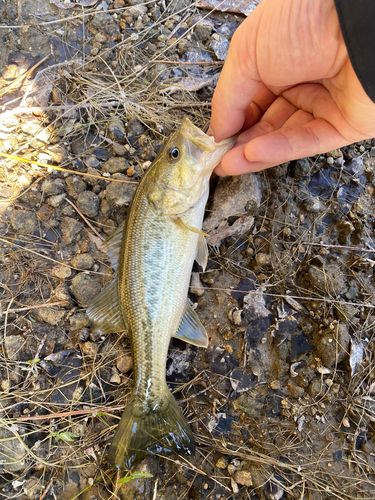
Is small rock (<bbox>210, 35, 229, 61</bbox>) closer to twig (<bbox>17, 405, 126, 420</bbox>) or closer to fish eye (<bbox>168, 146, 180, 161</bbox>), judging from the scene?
fish eye (<bbox>168, 146, 180, 161</bbox>)

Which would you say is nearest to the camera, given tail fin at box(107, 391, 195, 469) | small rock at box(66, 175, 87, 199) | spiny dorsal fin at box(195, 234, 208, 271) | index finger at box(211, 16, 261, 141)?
index finger at box(211, 16, 261, 141)

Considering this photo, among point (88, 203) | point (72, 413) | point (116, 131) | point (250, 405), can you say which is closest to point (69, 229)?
point (88, 203)

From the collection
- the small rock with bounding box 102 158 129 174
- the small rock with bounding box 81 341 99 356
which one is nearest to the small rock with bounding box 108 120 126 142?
the small rock with bounding box 102 158 129 174

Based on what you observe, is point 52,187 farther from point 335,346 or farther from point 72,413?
point 335,346

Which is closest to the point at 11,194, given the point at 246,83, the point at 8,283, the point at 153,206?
the point at 8,283

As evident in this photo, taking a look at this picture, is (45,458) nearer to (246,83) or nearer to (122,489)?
(122,489)
